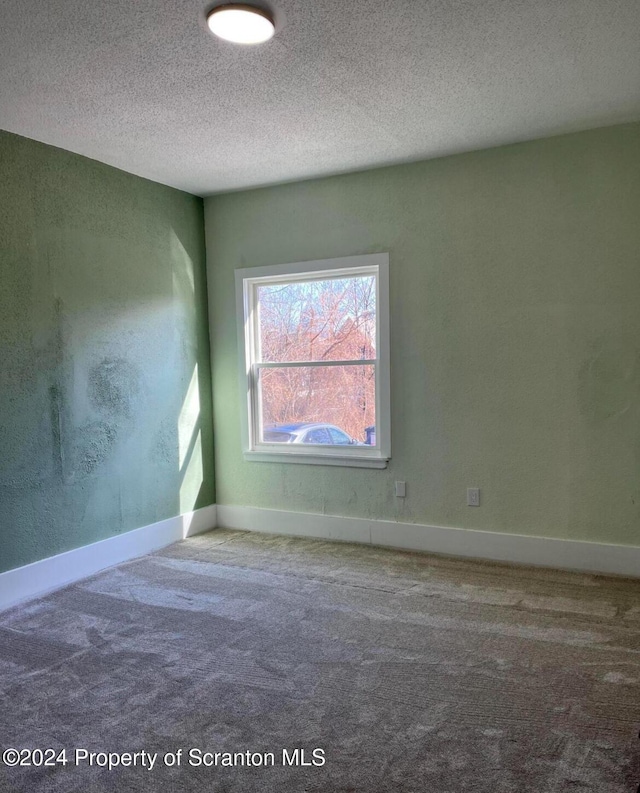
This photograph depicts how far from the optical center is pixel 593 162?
3535 millimetres

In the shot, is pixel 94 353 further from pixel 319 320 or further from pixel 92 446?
pixel 319 320

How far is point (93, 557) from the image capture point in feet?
12.5

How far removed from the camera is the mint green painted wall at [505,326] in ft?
11.6

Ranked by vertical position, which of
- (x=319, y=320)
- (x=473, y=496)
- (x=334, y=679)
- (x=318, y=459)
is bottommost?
(x=334, y=679)

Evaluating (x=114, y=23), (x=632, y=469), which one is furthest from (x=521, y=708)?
(x=114, y=23)

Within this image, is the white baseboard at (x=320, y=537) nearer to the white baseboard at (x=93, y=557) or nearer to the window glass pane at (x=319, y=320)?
the white baseboard at (x=93, y=557)

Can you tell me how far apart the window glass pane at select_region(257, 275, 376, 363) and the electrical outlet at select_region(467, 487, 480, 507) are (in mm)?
1146

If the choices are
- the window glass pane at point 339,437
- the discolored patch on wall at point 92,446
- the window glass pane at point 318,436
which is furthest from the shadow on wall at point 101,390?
the window glass pane at point 339,437

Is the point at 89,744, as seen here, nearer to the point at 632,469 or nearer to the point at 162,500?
the point at 162,500

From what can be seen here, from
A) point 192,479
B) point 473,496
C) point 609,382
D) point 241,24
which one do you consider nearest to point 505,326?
point 609,382

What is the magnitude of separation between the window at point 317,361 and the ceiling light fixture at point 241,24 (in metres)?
1.94

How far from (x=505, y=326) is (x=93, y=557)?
2993 mm

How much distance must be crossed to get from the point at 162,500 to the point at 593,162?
3584 mm

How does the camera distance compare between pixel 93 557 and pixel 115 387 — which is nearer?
pixel 93 557
